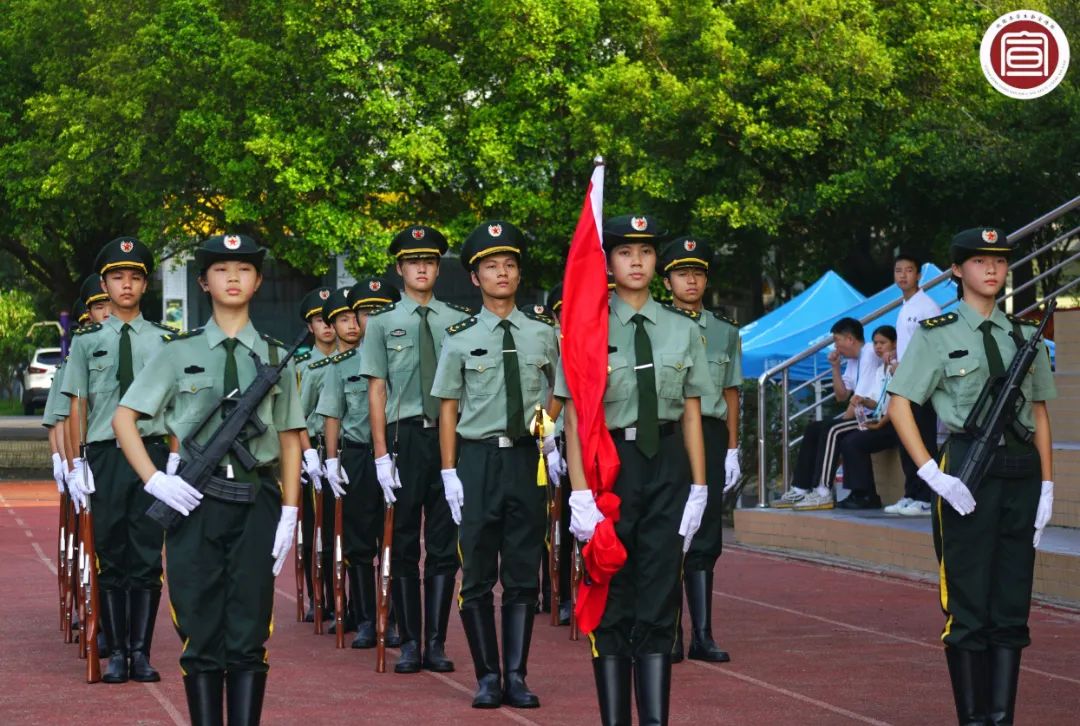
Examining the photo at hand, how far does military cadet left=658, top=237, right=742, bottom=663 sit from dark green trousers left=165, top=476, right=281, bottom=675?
3639 millimetres

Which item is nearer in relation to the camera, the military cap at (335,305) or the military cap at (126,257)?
the military cap at (126,257)

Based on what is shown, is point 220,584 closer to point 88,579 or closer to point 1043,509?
point 88,579

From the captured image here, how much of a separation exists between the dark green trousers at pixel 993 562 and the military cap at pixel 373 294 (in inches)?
182

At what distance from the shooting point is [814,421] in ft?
53.5

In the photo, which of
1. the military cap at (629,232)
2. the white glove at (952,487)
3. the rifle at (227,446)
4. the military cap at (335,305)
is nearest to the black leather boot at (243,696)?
the rifle at (227,446)

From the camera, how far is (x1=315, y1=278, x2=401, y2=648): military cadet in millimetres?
11031

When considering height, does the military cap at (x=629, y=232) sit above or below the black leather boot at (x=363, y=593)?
above

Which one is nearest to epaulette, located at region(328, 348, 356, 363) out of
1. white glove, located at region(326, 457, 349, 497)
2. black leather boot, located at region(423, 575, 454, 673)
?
white glove, located at region(326, 457, 349, 497)

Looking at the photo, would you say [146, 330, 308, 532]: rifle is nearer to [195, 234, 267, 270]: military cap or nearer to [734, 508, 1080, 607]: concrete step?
[195, 234, 267, 270]: military cap

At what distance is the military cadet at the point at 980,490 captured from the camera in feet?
24.5

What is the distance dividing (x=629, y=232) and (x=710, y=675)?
3.18 m

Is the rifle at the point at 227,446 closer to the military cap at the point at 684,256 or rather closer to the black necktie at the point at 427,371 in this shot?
the black necktie at the point at 427,371

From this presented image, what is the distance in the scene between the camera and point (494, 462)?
8797mm

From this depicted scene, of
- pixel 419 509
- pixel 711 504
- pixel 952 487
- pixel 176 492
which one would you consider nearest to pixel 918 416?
pixel 711 504
